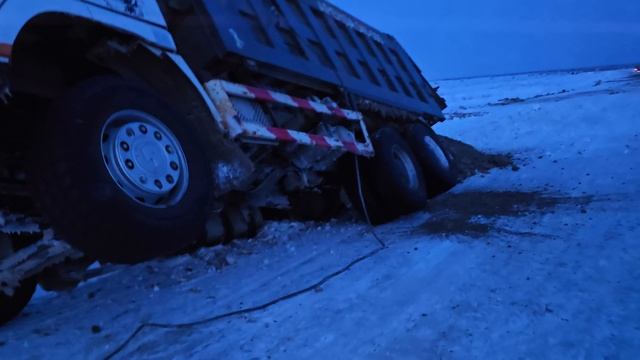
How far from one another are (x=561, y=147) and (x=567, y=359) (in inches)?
324

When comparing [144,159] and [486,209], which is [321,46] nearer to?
[486,209]

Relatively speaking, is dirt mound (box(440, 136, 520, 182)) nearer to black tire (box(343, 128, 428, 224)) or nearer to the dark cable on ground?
black tire (box(343, 128, 428, 224))

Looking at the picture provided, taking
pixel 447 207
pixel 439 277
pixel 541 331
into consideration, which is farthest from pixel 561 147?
pixel 541 331

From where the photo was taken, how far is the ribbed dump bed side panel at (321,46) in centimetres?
405

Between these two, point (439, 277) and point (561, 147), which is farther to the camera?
point (561, 147)

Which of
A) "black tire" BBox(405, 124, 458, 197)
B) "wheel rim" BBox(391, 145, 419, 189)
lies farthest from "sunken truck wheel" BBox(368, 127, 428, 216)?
"black tire" BBox(405, 124, 458, 197)

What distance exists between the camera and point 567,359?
2129 mm

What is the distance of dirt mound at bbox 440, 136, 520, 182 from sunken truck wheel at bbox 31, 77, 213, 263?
6146 millimetres

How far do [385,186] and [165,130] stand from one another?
2.93m

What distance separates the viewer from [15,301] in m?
3.55

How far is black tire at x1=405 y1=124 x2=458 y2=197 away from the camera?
6.64m

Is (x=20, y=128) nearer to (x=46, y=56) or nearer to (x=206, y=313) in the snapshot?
(x=46, y=56)

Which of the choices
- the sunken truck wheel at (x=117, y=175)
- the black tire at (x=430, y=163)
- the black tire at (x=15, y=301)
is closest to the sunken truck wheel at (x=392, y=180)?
the black tire at (x=430, y=163)

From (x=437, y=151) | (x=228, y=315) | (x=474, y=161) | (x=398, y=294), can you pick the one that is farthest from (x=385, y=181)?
(x=474, y=161)
